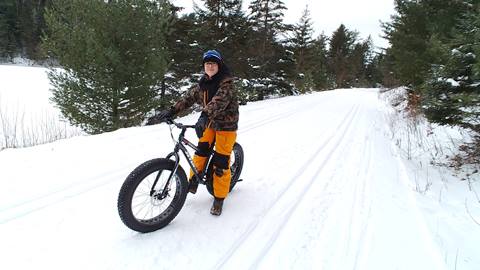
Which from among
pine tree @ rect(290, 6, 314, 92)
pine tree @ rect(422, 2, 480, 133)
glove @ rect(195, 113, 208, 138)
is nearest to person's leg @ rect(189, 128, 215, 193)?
glove @ rect(195, 113, 208, 138)

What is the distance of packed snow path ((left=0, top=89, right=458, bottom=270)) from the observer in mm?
3045

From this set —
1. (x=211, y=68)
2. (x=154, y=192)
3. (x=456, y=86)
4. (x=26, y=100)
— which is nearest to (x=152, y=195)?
(x=154, y=192)

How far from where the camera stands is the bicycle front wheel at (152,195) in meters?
3.12

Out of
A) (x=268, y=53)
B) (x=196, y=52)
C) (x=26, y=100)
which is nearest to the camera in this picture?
(x=196, y=52)

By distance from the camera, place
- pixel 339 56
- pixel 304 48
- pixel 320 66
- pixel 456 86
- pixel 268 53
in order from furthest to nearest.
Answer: pixel 339 56 → pixel 320 66 → pixel 304 48 → pixel 268 53 → pixel 456 86

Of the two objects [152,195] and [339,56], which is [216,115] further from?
[339,56]

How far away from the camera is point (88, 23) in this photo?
1003 cm

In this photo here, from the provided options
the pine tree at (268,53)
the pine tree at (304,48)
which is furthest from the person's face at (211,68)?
the pine tree at (304,48)

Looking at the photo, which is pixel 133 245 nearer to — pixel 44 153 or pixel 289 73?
pixel 44 153

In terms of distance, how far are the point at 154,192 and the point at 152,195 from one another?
42 mm

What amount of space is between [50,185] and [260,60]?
1826cm

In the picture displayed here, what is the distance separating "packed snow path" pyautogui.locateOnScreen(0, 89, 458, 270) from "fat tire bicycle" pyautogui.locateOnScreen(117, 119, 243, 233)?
0.51 feet

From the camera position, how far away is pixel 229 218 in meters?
3.88

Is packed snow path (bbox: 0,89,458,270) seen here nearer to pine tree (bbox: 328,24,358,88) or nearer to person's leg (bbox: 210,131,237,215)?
person's leg (bbox: 210,131,237,215)
